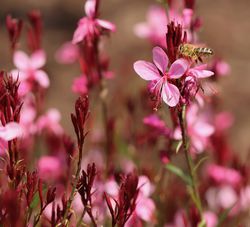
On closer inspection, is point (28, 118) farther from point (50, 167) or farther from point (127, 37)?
point (127, 37)

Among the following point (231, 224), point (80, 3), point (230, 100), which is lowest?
point (231, 224)

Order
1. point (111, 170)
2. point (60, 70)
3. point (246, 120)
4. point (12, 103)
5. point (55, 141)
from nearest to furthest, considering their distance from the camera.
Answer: point (12, 103) < point (111, 170) < point (55, 141) < point (246, 120) < point (60, 70)

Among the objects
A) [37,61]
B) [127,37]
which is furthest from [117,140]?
[127,37]

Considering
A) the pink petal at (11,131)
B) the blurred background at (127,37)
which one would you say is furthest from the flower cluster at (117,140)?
the blurred background at (127,37)

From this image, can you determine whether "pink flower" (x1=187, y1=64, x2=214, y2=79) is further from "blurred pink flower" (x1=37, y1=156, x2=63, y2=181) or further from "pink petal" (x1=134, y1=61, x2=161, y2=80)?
"blurred pink flower" (x1=37, y1=156, x2=63, y2=181)

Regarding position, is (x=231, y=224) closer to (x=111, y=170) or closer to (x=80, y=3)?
(x=111, y=170)

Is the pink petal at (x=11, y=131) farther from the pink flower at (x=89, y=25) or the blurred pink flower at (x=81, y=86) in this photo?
the blurred pink flower at (x=81, y=86)

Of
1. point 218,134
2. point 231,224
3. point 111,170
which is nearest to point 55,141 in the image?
point 111,170
